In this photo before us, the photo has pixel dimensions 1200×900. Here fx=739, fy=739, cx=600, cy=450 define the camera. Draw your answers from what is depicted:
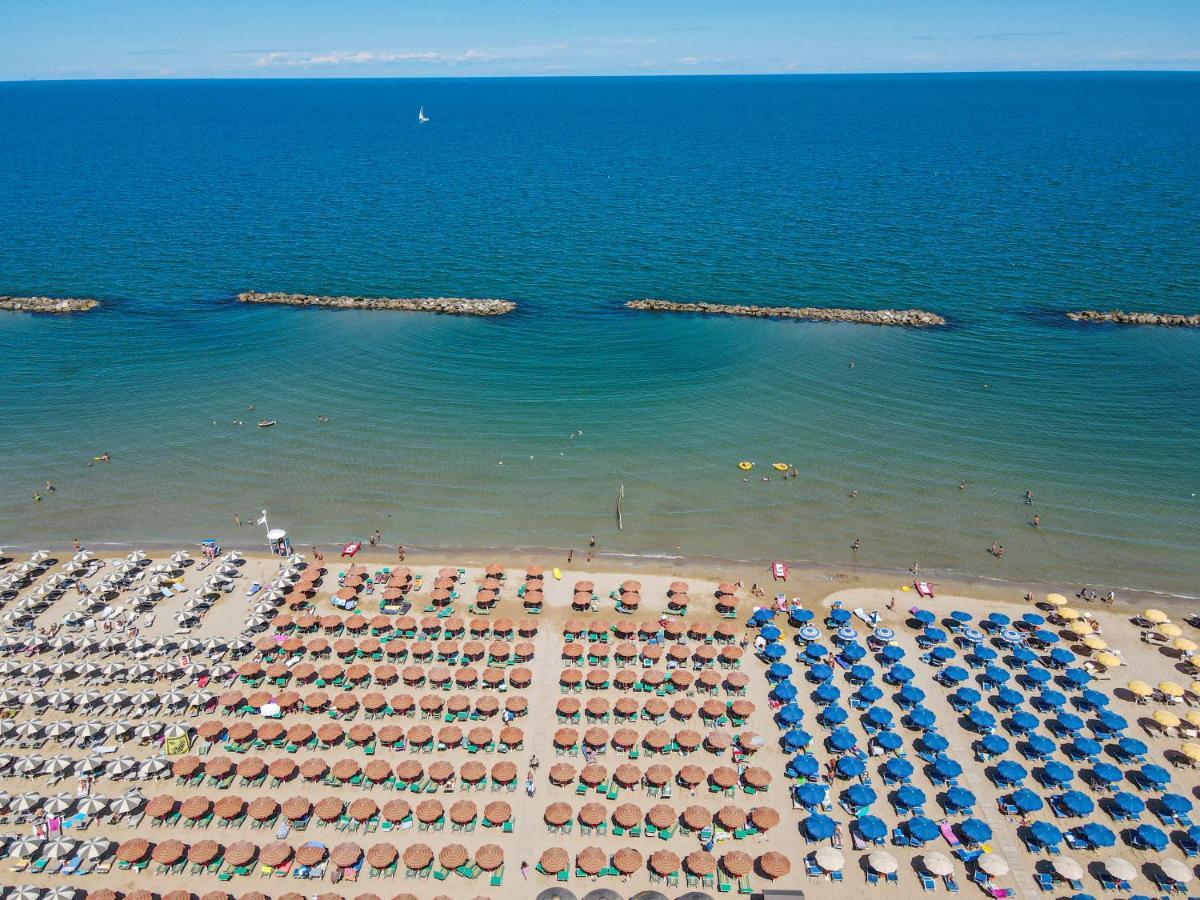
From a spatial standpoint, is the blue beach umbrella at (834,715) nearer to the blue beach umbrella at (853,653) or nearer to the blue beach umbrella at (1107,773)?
the blue beach umbrella at (853,653)

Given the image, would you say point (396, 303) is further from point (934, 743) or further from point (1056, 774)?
point (1056, 774)

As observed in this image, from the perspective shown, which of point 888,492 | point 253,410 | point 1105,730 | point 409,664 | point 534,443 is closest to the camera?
point 1105,730

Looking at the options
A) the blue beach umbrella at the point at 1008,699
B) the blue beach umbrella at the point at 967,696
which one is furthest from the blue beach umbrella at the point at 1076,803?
the blue beach umbrella at the point at 967,696

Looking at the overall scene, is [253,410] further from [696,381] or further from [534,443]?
[696,381]

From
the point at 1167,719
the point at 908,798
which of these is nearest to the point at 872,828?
the point at 908,798

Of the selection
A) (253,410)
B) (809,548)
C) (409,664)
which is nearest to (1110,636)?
(809,548)
